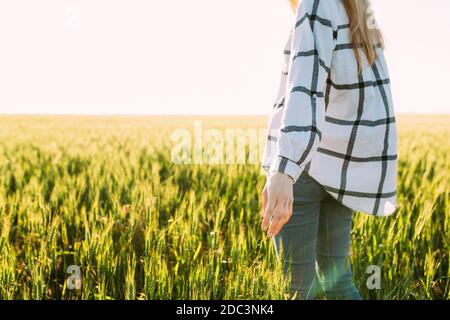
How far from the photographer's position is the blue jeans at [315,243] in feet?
3.61

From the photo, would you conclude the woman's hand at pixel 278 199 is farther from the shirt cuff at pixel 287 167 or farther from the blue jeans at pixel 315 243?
the blue jeans at pixel 315 243

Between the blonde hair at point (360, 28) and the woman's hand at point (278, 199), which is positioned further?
the blonde hair at point (360, 28)

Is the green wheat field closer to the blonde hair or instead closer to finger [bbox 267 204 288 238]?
finger [bbox 267 204 288 238]

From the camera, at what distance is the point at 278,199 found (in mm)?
892

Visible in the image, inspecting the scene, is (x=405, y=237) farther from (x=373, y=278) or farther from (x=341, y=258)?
(x=341, y=258)

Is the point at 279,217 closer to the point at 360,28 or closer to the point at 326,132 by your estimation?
the point at 326,132

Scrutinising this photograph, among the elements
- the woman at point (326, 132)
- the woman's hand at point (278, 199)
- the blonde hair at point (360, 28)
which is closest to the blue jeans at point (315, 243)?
the woman at point (326, 132)

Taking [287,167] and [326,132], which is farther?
[326,132]

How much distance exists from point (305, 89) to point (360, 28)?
0.23 meters

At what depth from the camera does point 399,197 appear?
2.54 metres

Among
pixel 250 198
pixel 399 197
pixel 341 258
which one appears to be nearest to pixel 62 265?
pixel 250 198

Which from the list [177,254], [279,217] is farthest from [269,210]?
[177,254]

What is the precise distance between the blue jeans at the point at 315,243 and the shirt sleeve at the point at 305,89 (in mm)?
206

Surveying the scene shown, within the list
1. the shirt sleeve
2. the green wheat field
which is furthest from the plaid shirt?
the green wheat field
